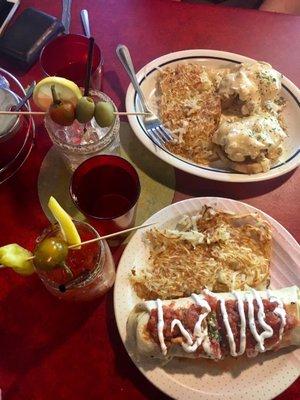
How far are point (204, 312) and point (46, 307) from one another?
47cm

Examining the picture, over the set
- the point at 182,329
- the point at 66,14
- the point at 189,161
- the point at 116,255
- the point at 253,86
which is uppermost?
the point at 253,86

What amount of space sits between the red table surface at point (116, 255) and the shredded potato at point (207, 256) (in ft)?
0.51

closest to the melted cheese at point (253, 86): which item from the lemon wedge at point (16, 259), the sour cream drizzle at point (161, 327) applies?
the sour cream drizzle at point (161, 327)

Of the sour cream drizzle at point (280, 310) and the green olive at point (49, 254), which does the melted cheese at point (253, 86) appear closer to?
the sour cream drizzle at point (280, 310)

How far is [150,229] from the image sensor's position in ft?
4.19

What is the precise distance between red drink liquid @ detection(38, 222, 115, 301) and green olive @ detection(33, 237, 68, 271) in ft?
→ 0.12

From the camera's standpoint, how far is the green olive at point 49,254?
101 centimetres

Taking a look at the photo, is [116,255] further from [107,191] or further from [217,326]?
[217,326]

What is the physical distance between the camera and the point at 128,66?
5.12 feet

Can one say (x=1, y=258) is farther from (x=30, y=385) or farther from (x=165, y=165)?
(x=165, y=165)

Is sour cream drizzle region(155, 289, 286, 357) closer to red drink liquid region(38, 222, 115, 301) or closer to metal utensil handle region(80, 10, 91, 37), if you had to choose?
red drink liquid region(38, 222, 115, 301)

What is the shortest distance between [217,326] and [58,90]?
795 mm

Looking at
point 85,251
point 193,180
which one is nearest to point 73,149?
point 85,251

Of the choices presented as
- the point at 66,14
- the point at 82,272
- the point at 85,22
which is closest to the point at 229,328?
the point at 82,272
